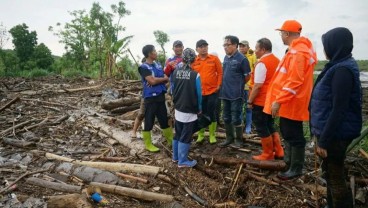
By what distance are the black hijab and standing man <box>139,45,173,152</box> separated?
11.9 ft

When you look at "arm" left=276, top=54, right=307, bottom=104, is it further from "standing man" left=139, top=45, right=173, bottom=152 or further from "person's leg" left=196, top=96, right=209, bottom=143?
"standing man" left=139, top=45, right=173, bottom=152

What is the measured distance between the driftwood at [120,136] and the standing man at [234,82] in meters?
2.15

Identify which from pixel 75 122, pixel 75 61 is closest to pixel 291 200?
pixel 75 122

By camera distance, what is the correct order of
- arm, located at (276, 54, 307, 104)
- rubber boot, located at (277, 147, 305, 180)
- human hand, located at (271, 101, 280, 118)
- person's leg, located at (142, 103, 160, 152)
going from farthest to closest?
person's leg, located at (142, 103, 160, 152)
rubber boot, located at (277, 147, 305, 180)
human hand, located at (271, 101, 280, 118)
arm, located at (276, 54, 307, 104)

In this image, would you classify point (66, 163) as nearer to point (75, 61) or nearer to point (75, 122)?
point (75, 122)

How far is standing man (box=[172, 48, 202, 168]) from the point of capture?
5449 millimetres

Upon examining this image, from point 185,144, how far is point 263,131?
1462 mm

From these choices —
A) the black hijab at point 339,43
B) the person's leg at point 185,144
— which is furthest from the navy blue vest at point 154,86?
the black hijab at point 339,43

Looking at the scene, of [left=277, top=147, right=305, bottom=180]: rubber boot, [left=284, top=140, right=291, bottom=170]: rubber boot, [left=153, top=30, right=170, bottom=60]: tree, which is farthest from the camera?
[left=153, top=30, right=170, bottom=60]: tree

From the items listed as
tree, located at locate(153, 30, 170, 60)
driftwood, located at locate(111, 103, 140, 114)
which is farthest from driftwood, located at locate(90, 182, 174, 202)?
tree, located at locate(153, 30, 170, 60)

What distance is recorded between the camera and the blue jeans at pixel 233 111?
6285 millimetres

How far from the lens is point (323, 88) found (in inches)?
134

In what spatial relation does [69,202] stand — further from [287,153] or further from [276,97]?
[287,153]

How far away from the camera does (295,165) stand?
485 centimetres
